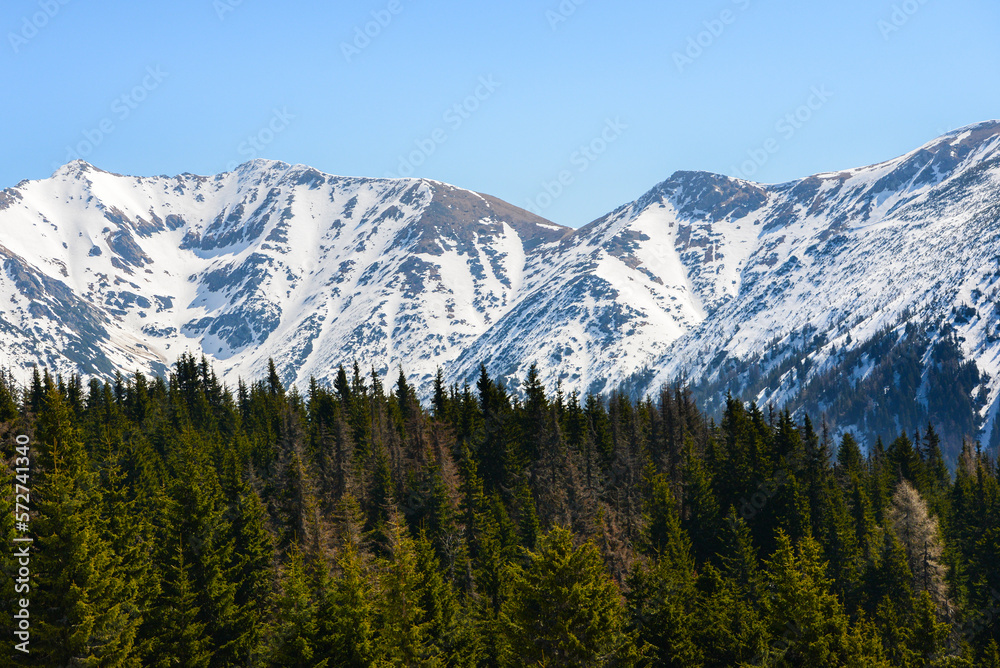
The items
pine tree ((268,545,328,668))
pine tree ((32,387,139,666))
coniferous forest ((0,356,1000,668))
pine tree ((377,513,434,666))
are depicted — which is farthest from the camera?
pine tree ((377,513,434,666))

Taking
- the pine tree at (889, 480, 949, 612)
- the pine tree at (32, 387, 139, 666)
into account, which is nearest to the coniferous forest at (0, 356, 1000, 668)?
the pine tree at (32, 387, 139, 666)

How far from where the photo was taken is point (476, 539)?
68312 millimetres

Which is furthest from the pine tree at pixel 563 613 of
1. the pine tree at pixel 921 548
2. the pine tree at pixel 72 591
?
the pine tree at pixel 921 548

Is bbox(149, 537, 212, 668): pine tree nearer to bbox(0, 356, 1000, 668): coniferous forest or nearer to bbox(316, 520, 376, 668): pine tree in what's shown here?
bbox(0, 356, 1000, 668): coniferous forest

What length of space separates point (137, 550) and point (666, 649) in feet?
86.6

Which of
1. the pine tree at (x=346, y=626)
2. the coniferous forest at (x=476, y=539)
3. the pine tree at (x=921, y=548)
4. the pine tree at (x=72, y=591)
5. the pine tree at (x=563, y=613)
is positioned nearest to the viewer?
the pine tree at (x=72, y=591)

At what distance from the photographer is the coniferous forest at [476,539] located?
3316 cm

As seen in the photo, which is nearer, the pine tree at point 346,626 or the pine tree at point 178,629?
the pine tree at point 346,626

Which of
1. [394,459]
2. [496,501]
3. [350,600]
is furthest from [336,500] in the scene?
[350,600]

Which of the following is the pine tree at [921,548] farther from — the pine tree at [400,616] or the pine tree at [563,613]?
the pine tree at [400,616]

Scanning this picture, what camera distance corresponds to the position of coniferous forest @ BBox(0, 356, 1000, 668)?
109 feet

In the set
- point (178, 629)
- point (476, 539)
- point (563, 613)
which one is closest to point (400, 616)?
point (563, 613)

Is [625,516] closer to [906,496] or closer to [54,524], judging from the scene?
[906,496]

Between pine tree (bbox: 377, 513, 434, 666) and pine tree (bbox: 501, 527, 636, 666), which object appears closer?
pine tree (bbox: 501, 527, 636, 666)
